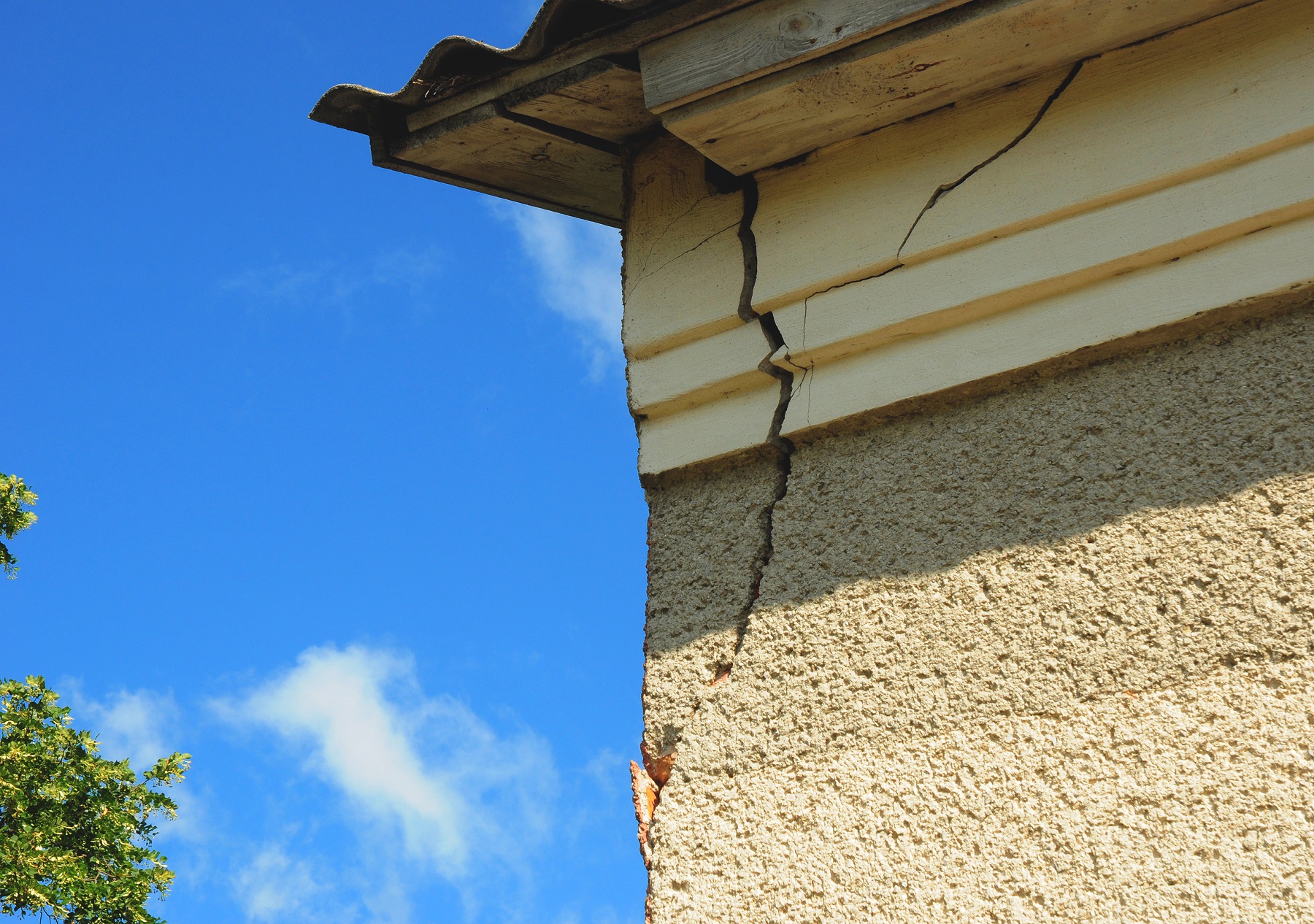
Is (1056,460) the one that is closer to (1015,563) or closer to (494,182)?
(1015,563)

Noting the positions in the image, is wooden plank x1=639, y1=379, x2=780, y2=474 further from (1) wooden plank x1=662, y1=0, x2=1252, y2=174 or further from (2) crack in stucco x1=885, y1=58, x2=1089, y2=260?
(1) wooden plank x1=662, y1=0, x2=1252, y2=174

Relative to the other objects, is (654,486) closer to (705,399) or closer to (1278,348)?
(705,399)

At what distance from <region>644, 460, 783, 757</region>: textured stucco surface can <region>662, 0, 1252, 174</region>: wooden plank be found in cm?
64

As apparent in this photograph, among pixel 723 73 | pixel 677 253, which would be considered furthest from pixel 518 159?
pixel 723 73

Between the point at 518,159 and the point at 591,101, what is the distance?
0.27 meters

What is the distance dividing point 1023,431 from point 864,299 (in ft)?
1.27

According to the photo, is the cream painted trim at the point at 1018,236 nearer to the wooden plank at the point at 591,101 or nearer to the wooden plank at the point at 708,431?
the wooden plank at the point at 708,431

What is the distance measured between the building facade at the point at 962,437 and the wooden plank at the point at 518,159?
0.02 metres

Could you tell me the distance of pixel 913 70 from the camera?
202 centimetres

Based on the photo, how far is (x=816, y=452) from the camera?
2039 mm

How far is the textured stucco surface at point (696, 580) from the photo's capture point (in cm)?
191

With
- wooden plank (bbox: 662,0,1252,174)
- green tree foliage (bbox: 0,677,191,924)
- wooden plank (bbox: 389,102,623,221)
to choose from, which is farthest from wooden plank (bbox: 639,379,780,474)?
green tree foliage (bbox: 0,677,191,924)

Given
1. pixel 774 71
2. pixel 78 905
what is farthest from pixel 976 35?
pixel 78 905

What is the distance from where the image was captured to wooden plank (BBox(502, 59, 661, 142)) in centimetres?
216
